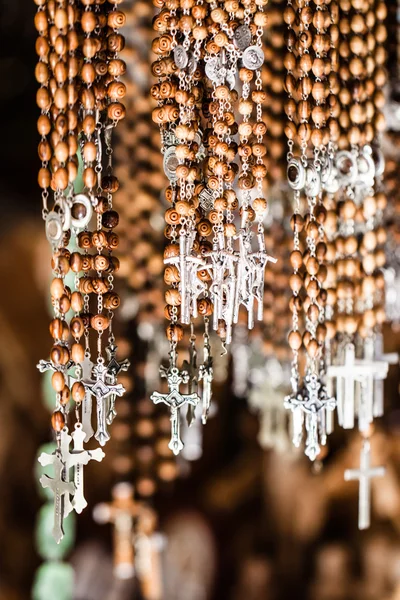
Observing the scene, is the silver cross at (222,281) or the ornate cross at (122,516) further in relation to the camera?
the ornate cross at (122,516)

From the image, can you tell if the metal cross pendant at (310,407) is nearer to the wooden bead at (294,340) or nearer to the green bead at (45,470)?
the wooden bead at (294,340)

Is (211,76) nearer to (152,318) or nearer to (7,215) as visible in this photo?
(152,318)

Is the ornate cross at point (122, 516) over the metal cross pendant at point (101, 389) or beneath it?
beneath

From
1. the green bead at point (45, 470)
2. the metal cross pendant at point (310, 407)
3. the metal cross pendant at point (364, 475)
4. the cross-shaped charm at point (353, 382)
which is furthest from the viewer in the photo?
the green bead at point (45, 470)

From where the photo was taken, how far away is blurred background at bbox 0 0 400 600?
155 cm

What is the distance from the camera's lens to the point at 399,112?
1.42 metres

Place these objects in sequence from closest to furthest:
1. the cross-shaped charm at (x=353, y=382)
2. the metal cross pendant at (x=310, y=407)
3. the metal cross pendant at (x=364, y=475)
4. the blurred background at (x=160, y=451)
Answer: the metal cross pendant at (x=310, y=407)
the cross-shaped charm at (x=353, y=382)
the metal cross pendant at (x=364, y=475)
the blurred background at (x=160, y=451)

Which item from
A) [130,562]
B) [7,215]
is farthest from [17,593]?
[7,215]

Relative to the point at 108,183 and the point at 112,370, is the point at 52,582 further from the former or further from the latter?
the point at 108,183

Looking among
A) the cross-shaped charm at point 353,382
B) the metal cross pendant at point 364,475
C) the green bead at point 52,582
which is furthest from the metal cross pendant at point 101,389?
the green bead at point 52,582

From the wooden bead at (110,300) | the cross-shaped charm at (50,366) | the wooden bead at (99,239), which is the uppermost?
the wooden bead at (99,239)

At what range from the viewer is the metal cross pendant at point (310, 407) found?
42.4 inches

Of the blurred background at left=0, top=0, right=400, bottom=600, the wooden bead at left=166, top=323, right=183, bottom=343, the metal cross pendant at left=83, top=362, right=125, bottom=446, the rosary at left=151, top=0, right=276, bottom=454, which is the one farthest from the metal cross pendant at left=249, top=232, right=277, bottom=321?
the blurred background at left=0, top=0, right=400, bottom=600

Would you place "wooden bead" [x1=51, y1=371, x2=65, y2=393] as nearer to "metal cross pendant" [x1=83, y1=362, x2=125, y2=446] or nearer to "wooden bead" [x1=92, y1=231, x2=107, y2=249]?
"metal cross pendant" [x1=83, y1=362, x2=125, y2=446]
